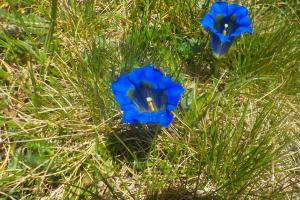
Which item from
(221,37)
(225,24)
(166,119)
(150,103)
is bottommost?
(166,119)

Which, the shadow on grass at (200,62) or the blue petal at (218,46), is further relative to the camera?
the shadow on grass at (200,62)

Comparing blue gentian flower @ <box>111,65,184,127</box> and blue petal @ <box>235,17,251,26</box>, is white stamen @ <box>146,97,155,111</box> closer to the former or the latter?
blue gentian flower @ <box>111,65,184,127</box>

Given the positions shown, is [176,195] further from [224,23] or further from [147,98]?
[224,23]

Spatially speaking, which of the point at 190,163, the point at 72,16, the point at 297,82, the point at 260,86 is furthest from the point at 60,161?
the point at 297,82

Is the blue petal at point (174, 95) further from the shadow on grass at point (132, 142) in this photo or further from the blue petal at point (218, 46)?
the blue petal at point (218, 46)

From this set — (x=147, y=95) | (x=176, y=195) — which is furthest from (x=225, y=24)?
(x=176, y=195)

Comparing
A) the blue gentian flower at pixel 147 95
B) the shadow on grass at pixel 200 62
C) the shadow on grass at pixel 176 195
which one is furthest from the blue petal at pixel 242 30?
the shadow on grass at pixel 176 195

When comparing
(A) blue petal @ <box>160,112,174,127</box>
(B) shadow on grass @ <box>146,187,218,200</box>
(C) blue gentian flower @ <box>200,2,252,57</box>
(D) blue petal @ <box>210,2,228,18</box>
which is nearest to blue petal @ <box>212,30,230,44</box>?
(C) blue gentian flower @ <box>200,2,252,57</box>
